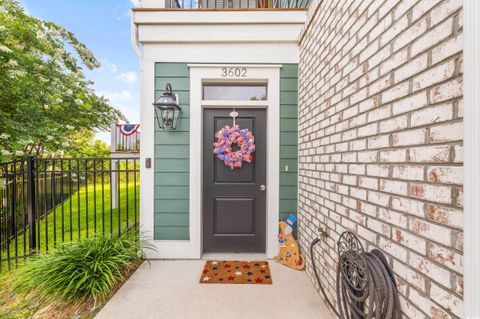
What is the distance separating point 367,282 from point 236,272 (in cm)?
162

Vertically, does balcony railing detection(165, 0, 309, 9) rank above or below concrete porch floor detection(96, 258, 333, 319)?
above

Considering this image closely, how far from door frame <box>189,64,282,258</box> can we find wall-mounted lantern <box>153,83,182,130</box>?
0.67 feet

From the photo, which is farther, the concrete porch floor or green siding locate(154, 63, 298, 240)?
green siding locate(154, 63, 298, 240)

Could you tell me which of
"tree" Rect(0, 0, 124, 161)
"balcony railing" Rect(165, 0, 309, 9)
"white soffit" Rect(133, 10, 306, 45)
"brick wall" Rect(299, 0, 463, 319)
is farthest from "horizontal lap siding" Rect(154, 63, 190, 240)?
"tree" Rect(0, 0, 124, 161)

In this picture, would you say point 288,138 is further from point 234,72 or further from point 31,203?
point 31,203

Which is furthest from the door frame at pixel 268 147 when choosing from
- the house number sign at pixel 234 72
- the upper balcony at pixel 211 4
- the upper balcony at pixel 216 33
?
the upper balcony at pixel 211 4

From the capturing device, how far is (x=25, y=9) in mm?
5461

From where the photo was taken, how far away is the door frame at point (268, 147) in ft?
9.43

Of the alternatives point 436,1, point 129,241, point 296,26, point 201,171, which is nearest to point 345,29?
point 436,1

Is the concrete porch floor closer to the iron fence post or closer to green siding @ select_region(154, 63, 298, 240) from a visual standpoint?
green siding @ select_region(154, 63, 298, 240)

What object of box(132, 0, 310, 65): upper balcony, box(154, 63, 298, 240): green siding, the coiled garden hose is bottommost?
the coiled garden hose

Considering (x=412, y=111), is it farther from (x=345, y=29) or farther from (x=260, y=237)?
(x=260, y=237)

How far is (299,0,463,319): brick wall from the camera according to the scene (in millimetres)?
835

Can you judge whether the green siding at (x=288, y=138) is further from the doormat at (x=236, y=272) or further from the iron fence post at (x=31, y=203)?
the iron fence post at (x=31, y=203)
